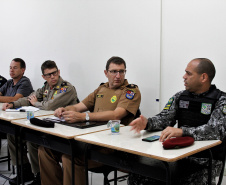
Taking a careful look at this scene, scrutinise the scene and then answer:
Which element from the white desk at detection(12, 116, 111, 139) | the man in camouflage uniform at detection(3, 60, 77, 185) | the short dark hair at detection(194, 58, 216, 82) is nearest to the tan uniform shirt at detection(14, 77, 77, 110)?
the man in camouflage uniform at detection(3, 60, 77, 185)

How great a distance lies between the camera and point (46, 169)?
267 cm

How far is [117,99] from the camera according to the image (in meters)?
2.92

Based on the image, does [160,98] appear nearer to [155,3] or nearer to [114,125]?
[155,3]

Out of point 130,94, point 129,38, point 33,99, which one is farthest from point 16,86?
point 130,94

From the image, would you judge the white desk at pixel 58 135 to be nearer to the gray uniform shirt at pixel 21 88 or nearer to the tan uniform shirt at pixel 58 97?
the tan uniform shirt at pixel 58 97

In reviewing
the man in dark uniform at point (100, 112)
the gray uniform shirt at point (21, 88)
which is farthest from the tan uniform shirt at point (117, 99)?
the gray uniform shirt at point (21, 88)

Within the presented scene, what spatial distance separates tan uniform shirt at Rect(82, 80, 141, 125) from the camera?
9.18 ft

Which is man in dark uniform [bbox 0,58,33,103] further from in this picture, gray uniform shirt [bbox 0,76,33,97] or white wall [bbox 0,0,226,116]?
white wall [bbox 0,0,226,116]

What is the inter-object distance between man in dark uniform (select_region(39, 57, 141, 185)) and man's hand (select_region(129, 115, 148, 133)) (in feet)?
1.72

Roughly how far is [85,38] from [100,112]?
173 cm

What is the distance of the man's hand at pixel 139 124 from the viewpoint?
2066mm

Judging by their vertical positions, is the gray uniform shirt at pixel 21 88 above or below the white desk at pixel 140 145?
above

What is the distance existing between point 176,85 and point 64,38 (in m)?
2.07

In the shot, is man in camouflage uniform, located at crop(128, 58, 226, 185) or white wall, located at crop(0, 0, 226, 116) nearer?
man in camouflage uniform, located at crop(128, 58, 226, 185)
